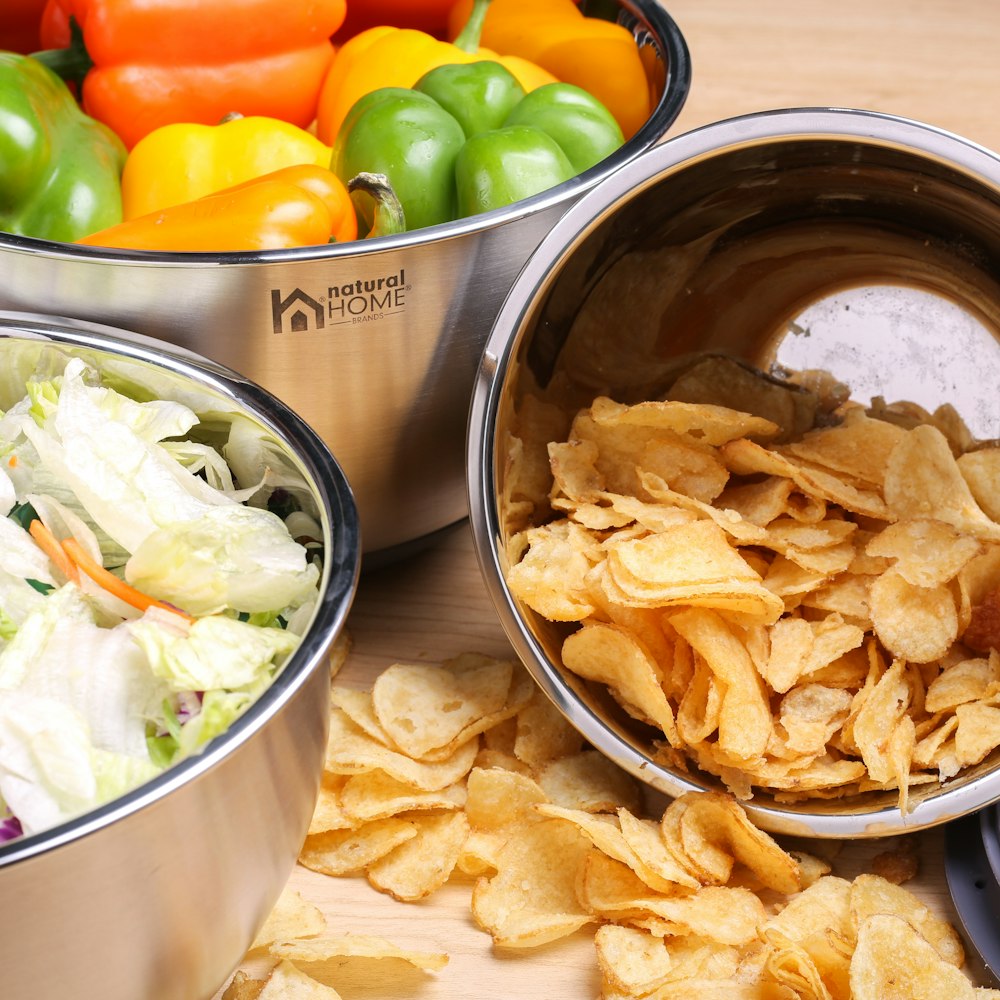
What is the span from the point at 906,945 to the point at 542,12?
1021mm

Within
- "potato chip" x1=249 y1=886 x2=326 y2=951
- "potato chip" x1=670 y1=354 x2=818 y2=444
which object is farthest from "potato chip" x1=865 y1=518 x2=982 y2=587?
"potato chip" x1=249 y1=886 x2=326 y2=951

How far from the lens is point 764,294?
1.22 meters

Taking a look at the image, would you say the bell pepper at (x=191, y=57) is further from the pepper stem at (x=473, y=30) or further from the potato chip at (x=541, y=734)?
the potato chip at (x=541, y=734)

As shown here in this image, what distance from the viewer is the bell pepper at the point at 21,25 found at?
1.46 m

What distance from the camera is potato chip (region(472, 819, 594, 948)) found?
3.18 ft

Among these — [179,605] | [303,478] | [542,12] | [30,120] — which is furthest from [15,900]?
[542,12]

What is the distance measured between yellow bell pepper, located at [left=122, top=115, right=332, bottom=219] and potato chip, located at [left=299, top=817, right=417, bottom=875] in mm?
586

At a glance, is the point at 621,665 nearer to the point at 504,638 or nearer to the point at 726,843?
the point at 726,843

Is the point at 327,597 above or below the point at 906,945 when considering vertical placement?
above

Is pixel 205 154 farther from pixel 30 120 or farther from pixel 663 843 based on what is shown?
pixel 663 843

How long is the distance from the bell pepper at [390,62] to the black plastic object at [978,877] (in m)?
0.84

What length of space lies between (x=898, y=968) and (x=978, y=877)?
163mm

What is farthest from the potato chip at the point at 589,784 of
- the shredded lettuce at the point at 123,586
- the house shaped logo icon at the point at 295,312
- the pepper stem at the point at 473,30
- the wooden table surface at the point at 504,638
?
the pepper stem at the point at 473,30

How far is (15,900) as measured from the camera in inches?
26.2
